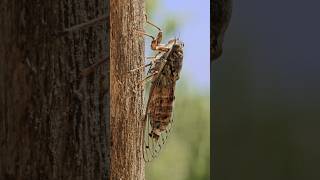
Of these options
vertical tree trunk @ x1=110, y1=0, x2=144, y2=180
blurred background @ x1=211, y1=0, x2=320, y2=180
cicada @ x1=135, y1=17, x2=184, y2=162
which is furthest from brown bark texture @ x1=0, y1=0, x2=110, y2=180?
blurred background @ x1=211, y1=0, x2=320, y2=180

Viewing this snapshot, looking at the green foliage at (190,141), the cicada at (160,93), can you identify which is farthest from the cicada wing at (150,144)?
the green foliage at (190,141)

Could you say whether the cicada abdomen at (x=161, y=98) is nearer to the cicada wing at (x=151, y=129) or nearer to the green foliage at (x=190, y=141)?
the cicada wing at (x=151, y=129)

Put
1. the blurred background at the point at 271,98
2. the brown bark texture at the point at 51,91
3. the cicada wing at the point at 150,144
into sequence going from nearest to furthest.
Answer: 1. the brown bark texture at the point at 51,91
2. the cicada wing at the point at 150,144
3. the blurred background at the point at 271,98

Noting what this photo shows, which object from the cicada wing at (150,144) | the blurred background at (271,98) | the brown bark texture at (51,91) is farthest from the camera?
the blurred background at (271,98)

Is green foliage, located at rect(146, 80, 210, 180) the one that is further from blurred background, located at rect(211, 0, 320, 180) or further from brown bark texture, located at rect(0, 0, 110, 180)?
brown bark texture, located at rect(0, 0, 110, 180)

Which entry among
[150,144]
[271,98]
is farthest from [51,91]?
[271,98]

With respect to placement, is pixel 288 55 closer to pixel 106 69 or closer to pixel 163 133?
pixel 163 133

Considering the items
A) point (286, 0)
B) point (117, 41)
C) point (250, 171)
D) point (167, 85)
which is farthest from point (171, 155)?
point (117, 41)
